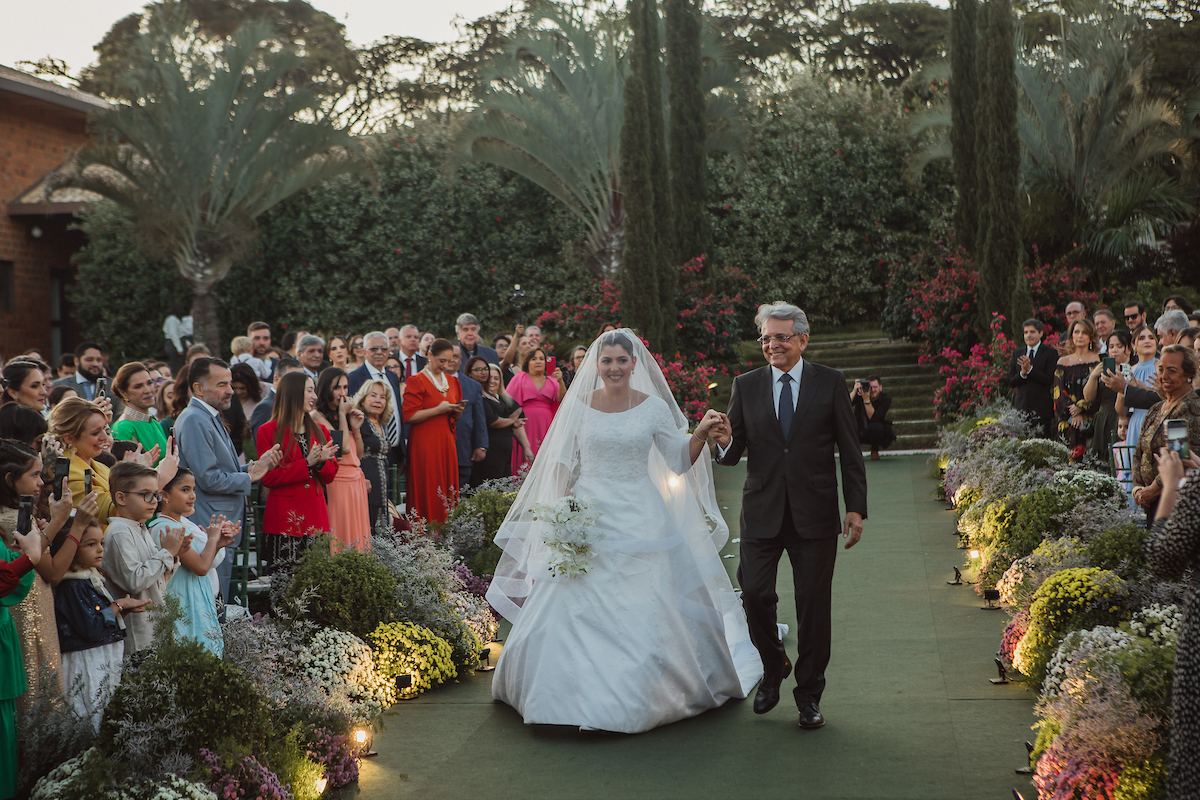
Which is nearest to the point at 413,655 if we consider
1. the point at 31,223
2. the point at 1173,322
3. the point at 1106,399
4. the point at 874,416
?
the point at 1173,322

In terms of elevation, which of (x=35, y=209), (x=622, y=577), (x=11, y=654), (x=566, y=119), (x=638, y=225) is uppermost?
(x=566, y=119)

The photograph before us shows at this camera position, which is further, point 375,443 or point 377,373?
point 377,373

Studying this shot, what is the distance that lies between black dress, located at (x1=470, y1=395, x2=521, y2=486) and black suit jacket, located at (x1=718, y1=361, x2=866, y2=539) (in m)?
5.13

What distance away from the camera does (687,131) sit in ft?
66.2

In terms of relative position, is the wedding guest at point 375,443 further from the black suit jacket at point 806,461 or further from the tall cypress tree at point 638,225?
the tall cypress tree at point 638,225

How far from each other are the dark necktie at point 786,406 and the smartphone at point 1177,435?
6.96 ft

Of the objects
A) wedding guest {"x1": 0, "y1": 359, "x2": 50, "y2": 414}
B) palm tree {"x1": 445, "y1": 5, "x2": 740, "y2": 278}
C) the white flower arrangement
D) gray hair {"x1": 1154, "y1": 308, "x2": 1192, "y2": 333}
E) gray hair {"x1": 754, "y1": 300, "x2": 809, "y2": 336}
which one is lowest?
the white flower arrangement

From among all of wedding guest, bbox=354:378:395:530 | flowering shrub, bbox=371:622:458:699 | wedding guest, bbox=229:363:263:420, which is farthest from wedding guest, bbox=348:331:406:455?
flowering shrub, bbox=371:622:458:699

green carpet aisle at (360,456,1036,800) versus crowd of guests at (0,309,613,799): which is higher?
crowd of guests at (0,309,613,799)

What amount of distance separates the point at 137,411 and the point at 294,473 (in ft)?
3.69

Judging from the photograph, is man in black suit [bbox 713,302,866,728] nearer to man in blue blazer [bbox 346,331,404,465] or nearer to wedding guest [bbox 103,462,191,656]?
wedding guest [bbox 103,462,191,656]

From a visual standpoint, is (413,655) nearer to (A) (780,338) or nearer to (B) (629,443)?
(B) (629,443)

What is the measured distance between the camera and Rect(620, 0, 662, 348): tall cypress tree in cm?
1603

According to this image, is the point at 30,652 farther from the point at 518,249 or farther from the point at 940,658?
the point at 518,249
